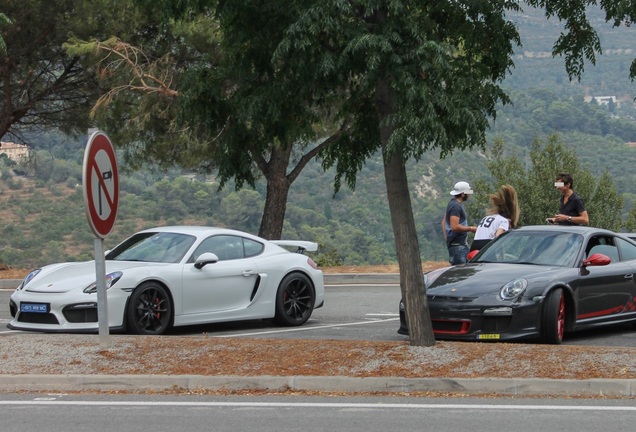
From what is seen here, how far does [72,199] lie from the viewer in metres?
64.0

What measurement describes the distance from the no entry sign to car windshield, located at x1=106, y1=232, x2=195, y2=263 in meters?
3.12

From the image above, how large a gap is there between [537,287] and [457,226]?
3461 mm

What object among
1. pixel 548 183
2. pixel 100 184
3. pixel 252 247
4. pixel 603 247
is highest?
pixel 548 183

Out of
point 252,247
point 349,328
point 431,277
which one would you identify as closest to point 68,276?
point 252,247

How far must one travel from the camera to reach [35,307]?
43.4ft

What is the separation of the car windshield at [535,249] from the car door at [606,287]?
0.76 ft

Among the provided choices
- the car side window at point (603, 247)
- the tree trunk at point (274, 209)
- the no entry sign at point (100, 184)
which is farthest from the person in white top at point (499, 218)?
the tree trunk at point (274, 209)

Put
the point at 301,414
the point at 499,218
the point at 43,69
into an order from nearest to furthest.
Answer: the point at 301,414 → the point at 499,218 → the point at 43,69

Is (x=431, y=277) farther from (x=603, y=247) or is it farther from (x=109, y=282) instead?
(x=109, y=282)

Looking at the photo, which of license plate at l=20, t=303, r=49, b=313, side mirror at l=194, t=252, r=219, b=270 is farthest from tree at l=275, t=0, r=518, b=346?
license plate at l=20, t=303, r=49, b=313

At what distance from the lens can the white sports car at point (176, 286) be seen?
1313 centimetres

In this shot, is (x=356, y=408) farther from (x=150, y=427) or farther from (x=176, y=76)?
(x=176, y=76)

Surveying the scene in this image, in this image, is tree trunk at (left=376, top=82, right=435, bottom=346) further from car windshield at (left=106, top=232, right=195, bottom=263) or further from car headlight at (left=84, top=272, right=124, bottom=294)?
car windshield at (left=106, top=232, right=195, bottom=263)

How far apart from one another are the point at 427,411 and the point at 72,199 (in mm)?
57165
